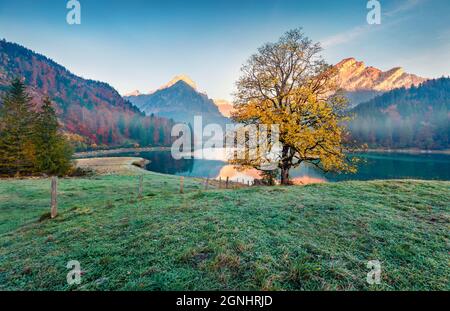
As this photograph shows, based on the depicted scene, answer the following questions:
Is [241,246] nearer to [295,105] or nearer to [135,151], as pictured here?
[295,105]

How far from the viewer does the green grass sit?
15.5 ft

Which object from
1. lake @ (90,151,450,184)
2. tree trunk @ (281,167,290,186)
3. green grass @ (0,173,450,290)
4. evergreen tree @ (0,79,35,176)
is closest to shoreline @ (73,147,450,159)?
lake @ (90,151,450,184)

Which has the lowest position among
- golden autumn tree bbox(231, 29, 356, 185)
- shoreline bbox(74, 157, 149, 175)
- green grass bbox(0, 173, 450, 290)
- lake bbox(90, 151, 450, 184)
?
lake bbox(90, 151, 450, 184)

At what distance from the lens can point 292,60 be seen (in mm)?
17906

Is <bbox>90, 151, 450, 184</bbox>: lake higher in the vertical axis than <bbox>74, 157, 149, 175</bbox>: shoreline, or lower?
lower

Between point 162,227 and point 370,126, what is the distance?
8995 inches

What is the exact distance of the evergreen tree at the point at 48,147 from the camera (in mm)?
34875

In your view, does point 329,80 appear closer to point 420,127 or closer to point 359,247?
point 359,247

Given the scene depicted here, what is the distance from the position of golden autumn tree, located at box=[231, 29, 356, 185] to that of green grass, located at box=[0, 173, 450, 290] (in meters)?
5.38

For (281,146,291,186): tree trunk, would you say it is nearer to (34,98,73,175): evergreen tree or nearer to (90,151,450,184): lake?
(90,151,450,184): lake

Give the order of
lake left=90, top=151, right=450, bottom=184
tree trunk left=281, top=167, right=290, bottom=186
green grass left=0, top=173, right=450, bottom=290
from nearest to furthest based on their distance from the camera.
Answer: green grass left=0, top=173, right=450, bottom=290 < tree trunk left=281, top=167, right=290, bottom=186 < lake left=90, top=151, right=450, bottom=184

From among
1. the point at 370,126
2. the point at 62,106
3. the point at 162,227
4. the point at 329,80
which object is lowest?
the point at 162,227

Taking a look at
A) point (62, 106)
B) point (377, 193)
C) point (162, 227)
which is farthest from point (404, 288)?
point (62, 106)
